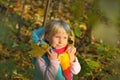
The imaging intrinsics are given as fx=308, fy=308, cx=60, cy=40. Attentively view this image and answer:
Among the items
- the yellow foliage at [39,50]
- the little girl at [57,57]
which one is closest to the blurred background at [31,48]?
the yellow foliage at [39,50]

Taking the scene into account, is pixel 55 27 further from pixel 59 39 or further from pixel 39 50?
pixel 39 50

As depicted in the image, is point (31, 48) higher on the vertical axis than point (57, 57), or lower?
lower

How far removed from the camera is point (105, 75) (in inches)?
178

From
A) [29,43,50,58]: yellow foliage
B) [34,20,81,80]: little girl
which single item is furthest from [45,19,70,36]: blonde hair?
[29,43,50,58]: yellow foliage

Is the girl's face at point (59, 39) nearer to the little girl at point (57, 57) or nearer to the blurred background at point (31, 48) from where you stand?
the little girl at point (57, 57)

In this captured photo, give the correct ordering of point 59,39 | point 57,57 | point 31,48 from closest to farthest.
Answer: point 59,39, point 57,57, point 31,48

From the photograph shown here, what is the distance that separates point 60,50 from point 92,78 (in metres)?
2.29

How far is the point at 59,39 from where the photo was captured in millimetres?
2201

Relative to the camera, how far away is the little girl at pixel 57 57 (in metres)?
2.22

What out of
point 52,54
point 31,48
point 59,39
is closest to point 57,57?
point 52,54

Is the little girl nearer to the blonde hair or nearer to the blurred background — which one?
the blonde hair

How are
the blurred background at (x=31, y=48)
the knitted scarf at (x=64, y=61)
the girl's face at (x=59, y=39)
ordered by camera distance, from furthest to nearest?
the blurred background at (x=31, y=48)
the knitted scarf at (x=64, y=61)
the girl's face at (x=59, y=39)

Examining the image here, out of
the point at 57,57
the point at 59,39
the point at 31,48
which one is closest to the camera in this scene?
the point at 59,39

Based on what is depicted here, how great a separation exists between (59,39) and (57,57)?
0.17m
